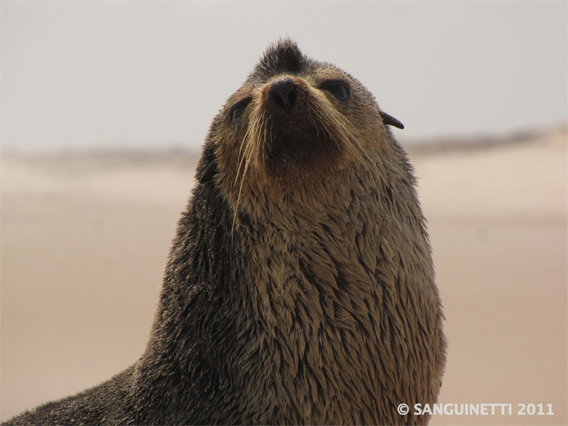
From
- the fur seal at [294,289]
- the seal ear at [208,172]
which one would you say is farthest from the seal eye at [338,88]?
the seal ear at [208,172]

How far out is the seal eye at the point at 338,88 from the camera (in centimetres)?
302

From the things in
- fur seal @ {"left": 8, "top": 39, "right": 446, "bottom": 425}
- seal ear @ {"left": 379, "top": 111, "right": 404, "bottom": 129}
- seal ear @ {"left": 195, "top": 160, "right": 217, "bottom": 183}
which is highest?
seal ear @ {"left": 379, "top": 111, "right": 404, "bottom": 129}

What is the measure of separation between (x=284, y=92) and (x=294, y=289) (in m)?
1.10

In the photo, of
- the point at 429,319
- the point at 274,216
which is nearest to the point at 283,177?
the point at 274,216

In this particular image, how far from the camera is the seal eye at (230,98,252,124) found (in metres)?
2.97

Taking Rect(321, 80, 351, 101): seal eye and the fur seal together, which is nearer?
the fur seal

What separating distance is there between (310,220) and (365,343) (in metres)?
0.77

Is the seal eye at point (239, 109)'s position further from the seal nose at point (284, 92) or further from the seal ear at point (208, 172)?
the seal nose at point (284, 92)

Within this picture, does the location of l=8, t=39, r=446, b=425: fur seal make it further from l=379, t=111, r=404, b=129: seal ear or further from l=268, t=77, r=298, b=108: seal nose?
l=379, t=111, r=404, b=129: seal ear

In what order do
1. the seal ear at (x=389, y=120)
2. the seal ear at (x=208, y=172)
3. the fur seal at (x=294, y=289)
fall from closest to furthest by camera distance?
the fur seal at (x=294, y=289)
the seal ear at (x=208, y=172)
the seal ear at (x=389, y=120)

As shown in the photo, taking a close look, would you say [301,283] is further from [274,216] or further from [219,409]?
[219,409]

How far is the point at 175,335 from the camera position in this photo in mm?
2904

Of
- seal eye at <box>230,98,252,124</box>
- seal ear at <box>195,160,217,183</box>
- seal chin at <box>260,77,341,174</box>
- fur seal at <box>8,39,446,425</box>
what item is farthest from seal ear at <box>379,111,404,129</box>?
seal ear at <box>195,160,217,183</box>

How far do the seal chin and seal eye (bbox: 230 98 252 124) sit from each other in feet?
1.11
